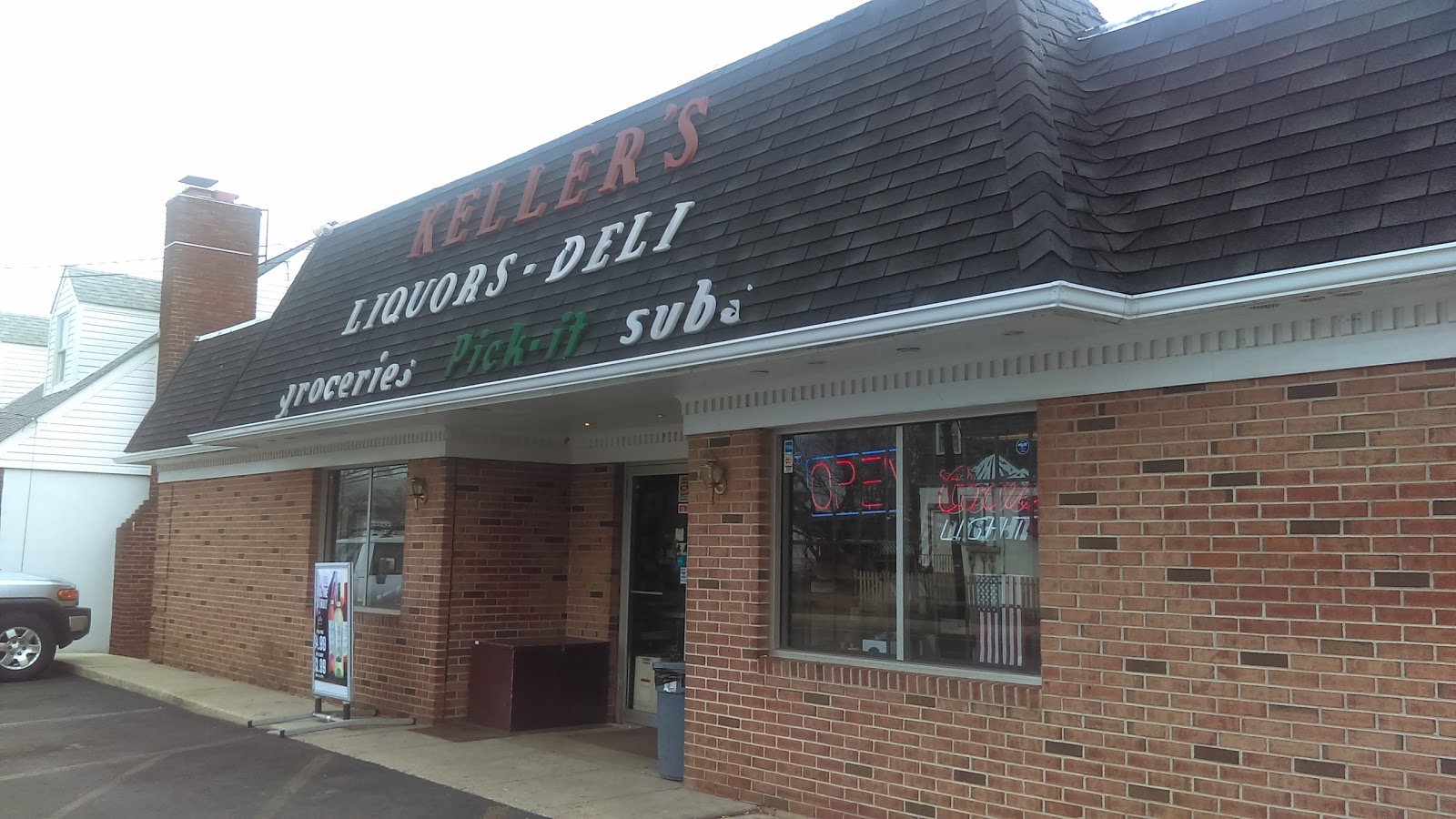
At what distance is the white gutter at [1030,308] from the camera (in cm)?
472

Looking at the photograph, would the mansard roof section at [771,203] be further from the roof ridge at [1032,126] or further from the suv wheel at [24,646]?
the suv wheel at [24,646]

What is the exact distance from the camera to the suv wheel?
585 inches

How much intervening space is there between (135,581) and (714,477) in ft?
44.9

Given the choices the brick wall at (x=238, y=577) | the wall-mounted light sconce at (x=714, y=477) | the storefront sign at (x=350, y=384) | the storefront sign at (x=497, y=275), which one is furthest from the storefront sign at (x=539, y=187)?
the brick wall at (x=238, y=577)

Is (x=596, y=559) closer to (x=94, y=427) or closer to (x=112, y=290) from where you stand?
(x=94, y=427)

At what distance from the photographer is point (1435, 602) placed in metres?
4.94

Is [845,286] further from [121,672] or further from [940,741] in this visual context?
[121,672]

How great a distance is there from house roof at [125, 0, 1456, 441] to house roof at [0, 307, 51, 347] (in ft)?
67.5

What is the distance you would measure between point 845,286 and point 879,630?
7.64 ft

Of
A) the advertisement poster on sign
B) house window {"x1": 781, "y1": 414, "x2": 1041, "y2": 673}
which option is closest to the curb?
the advertisement poster on sign

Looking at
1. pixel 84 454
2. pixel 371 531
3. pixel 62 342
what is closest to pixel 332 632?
pixel 371 531

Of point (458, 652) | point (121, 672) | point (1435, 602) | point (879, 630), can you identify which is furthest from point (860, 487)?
point (121, 672)

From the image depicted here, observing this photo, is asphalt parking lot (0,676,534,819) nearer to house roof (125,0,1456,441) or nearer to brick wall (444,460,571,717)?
brick wall (444,460,571,717)

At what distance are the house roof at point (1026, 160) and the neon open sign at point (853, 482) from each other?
126 cm
